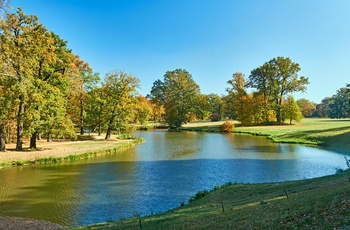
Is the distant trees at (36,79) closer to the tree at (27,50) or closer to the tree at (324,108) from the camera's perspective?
the tree at (27,50)

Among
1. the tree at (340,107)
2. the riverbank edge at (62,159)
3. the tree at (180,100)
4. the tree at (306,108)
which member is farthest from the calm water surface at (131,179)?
the tree at (306,108)

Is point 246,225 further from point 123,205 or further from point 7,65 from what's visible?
point 7,65

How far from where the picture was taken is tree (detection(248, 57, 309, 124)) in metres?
66.2

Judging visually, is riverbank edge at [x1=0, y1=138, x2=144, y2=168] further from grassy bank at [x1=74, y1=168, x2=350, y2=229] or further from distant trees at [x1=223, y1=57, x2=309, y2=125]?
distant trees at [x1=223, y1=57, x2=309, y2=125]

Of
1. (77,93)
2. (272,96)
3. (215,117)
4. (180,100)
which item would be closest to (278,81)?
(272,96)

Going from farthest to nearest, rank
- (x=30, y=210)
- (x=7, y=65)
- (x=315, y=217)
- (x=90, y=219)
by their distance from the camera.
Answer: (x=7, y=65)
(x=30, y=210)
(x=90, y=219)
(x=315, y=217)

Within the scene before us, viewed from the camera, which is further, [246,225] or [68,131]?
[68,131]

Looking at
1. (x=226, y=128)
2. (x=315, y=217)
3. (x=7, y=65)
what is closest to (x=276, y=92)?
(x=226, y=128)

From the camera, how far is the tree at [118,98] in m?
44.0

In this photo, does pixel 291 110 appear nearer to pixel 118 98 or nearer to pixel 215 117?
pixel 215 117

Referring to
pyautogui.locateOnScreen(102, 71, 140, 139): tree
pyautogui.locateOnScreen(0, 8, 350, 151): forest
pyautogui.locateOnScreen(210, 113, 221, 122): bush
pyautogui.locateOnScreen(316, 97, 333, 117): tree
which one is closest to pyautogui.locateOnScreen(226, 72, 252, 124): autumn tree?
pyautogui.locateOnScreen(0, 8, 350, 151): forest

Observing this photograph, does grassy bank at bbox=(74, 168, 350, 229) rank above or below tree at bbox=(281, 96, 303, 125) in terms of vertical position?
below

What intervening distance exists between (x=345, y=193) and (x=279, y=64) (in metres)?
65.8

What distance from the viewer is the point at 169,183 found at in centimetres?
1836
